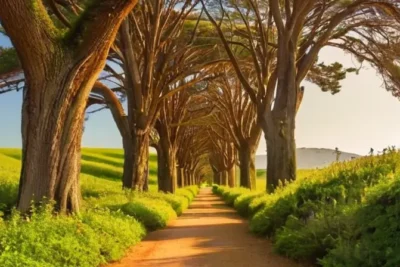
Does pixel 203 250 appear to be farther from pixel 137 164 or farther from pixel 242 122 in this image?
pixel 242 122

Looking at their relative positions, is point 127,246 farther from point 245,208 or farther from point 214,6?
point 214,6

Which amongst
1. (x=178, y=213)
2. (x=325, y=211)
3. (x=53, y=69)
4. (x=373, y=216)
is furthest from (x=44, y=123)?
(x=178, y=213)

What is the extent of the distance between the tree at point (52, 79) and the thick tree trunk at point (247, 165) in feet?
71.2

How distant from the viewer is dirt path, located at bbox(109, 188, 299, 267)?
9258 millimetres

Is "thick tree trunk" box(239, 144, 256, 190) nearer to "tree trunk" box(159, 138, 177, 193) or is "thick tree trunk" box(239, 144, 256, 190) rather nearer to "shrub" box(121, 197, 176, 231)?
"tree trunk" box(159, 138, 177, 193)

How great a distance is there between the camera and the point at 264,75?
2155 cm

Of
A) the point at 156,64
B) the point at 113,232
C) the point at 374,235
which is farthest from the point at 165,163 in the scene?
the point at 374,235

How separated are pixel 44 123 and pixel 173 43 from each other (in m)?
12.9

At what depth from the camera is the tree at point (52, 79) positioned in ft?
31.4

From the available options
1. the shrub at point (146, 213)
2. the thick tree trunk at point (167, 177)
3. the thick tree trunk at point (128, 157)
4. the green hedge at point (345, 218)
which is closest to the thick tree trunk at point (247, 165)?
the thick tree trunk at point (167, 177)

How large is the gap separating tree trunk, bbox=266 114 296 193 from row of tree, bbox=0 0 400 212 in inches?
1.3

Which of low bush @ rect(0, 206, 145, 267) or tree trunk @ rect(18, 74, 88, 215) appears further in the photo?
tree trunk @ rect(18, 74, 88, 215)

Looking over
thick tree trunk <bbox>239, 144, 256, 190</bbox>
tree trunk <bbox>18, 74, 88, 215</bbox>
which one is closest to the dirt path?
tree trunk <bbox>18, 74, 88, 215</bbox>

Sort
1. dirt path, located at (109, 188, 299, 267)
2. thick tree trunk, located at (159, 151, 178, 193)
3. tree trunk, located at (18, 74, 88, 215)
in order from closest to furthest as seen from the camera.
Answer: dirt path, located at (109, 188, 299, 267)
tree trunk, located at (18, 74, 88, 215)
thick tree trunk, located at (159, 151, 178, 193)
